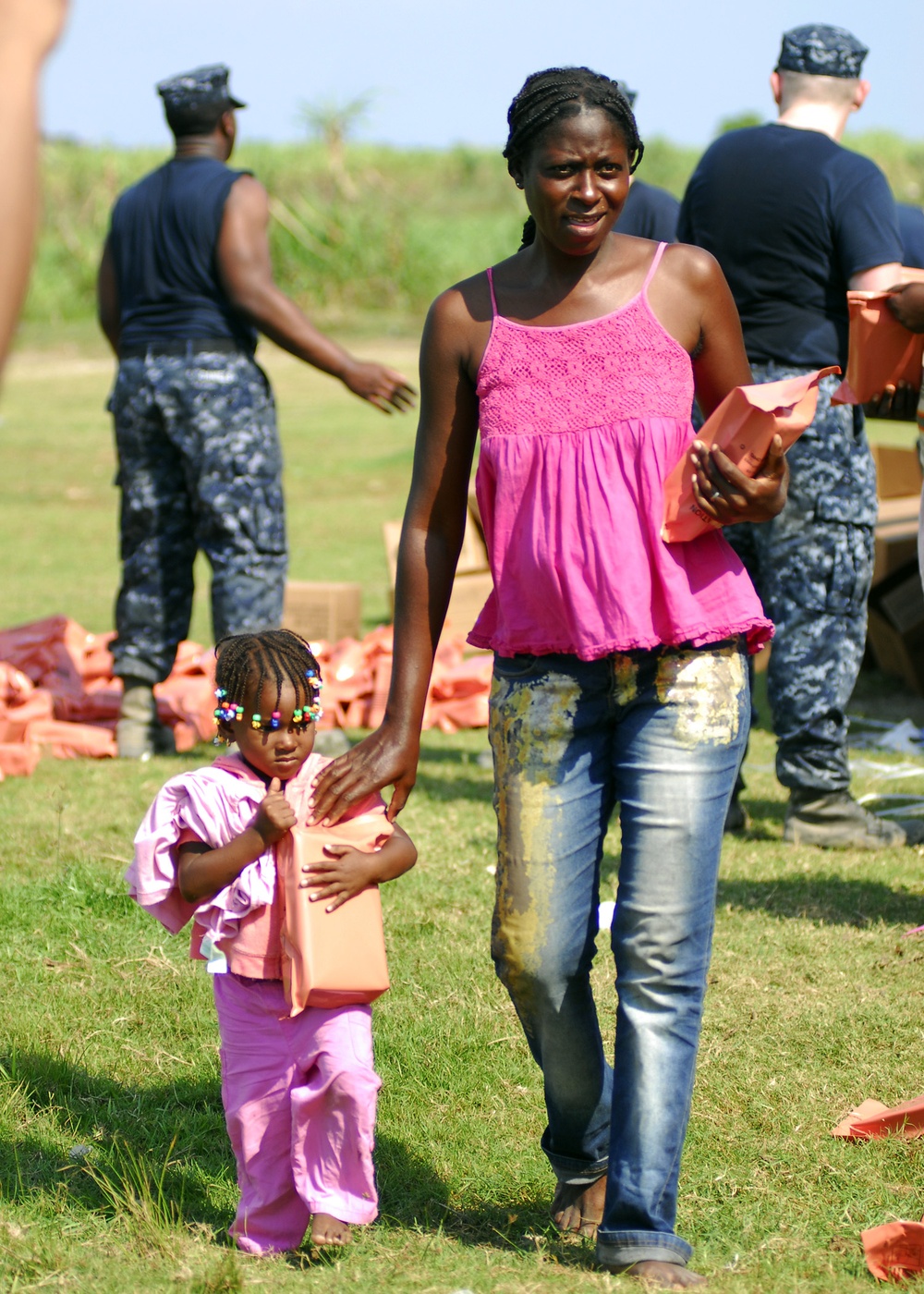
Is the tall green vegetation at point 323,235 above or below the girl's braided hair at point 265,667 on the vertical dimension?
above

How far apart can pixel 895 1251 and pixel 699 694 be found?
3.82 feet

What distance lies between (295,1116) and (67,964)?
5.69 ft

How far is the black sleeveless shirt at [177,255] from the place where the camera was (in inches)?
265

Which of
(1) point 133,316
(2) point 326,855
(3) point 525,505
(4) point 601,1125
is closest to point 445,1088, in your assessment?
(4) point 601,1125

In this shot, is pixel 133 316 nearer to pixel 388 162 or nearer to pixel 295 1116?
pixel 295 1116

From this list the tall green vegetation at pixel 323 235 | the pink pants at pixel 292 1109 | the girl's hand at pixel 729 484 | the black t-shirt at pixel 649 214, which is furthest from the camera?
the tall green vegetation at pixel 323 235

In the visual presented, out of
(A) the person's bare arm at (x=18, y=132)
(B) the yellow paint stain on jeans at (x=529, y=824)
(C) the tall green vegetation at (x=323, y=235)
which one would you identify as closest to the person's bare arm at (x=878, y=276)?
(B) the yellow paint stain on jeans at (x=529, y=824)

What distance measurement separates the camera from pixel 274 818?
306cm

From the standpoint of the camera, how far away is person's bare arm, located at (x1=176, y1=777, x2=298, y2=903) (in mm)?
3072

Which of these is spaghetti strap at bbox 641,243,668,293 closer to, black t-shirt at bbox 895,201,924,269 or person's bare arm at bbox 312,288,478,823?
person's bare arm at bbox 312,288,478,823

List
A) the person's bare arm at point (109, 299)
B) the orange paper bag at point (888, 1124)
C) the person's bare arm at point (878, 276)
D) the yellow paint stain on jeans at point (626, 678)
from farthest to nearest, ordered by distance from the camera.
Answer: the person's bare arm at point (109, 299), the person's bare arm at point (878, 276), the orange paper bag at point (888, 1124), the yellow paint stain on jeans at point (626, 678)

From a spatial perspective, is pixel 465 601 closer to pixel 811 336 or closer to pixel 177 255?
pixel 177 255

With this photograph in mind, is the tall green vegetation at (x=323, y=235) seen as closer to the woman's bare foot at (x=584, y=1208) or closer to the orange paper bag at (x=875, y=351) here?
the orange paper bag at (x=875, y=351)

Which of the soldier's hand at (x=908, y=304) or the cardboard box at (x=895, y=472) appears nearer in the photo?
the soldier's hand at (x=908, y=304)
